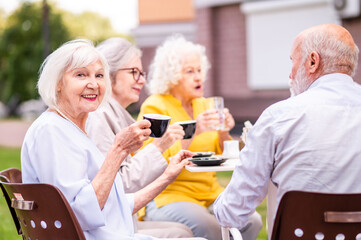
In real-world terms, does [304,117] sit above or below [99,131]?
above

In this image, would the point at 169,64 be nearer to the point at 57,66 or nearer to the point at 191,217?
the point at 191,217

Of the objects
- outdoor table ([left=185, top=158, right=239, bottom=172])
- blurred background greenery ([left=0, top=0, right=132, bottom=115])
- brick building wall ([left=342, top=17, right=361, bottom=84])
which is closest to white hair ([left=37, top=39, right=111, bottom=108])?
outdoor table ([left=185, top=158, right=239, bottom=172])

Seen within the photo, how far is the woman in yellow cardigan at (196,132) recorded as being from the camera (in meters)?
3.57

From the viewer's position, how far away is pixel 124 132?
2371mm

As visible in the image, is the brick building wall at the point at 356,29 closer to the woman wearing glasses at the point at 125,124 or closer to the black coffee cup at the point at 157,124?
the woman wearing glasses at the point at 125,124

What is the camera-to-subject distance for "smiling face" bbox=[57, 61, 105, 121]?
2.53 meters

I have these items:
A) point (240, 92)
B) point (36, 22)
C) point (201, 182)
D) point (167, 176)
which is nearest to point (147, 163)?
point (167, 176)

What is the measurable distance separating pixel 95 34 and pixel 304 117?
189 ft

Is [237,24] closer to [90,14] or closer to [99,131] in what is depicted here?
[99,131]

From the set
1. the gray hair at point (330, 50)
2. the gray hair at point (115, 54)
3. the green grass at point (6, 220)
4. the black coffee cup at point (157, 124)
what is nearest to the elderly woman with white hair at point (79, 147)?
the black coffee cup at point (157, 124)

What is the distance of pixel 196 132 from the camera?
380cm

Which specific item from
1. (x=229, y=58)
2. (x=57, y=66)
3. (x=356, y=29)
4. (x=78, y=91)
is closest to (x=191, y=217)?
(x=78, y=91)

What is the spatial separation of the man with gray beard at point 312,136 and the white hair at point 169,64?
174 cm

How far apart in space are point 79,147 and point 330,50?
1.11 m
